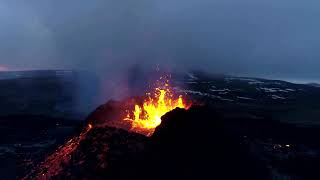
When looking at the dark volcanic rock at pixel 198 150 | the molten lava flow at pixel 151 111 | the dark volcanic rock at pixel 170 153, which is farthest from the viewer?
the molten lava flow at pixel 151 111

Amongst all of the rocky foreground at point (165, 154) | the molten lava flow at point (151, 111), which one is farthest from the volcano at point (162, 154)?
the molten lava flow at point (151, 111)

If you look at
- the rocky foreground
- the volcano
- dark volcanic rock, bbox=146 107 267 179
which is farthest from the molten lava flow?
the rocky foreground

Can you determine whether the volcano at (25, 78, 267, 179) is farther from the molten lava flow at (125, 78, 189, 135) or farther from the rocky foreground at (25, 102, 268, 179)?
the molten lava flow at (125, 78, 189, 135)

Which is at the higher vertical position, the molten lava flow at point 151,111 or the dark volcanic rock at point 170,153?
the molten lava flow at point 151,111

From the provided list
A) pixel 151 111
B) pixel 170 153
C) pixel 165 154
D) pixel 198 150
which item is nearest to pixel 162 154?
pixel 165 154

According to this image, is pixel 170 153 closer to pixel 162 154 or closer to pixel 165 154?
pixel 165 154

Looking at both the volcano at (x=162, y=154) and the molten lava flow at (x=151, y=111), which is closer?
the volcano at (x=162, y=154)

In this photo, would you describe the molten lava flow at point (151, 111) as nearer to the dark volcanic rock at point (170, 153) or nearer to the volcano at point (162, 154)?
the volcano at point (162, 154)

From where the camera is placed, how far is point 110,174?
1570 inches

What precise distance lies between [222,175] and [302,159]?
1157 inches

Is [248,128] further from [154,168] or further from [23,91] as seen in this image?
[23,91]

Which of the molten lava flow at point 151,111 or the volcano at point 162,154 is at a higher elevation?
the molten lava flow at point 151,111

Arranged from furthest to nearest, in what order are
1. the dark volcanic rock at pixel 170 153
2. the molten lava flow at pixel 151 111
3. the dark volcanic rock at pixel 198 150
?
the molten lava flow at pixel 151 111
the dark volcanic rock at pixel 198 150
the dark volcanic rock at pixel 170 153

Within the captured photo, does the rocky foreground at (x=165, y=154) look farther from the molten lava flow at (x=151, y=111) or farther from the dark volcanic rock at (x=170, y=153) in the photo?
the molten lava flow at (x=151, y=111)
